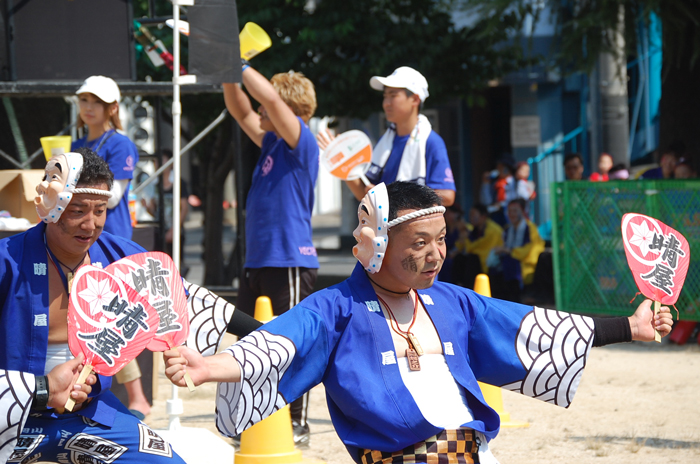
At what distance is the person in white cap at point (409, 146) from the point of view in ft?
17.0

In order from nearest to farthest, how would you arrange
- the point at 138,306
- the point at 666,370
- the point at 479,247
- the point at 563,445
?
the point at 138,306, the point at 563,445, the point at 666,370, the point at 479,247

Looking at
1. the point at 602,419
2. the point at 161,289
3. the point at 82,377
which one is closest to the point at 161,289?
the point at 161,289

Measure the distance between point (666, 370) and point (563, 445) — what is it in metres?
2.44

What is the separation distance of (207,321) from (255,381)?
64 centimetres

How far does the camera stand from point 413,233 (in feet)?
9.10

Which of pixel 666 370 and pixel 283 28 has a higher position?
pixel 283 28

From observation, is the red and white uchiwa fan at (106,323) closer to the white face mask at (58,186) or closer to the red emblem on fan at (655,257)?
the white face mask at (58,186)

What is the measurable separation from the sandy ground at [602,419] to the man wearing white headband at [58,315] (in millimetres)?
2007

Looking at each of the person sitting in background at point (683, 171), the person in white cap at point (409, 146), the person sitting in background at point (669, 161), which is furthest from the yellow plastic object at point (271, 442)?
the person sitting in background at point (669, 161)

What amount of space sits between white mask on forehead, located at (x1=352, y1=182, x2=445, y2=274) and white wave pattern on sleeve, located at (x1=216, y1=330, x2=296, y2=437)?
0.37 metres

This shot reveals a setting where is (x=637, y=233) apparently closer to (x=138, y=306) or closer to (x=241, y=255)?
(x=138, y=306)

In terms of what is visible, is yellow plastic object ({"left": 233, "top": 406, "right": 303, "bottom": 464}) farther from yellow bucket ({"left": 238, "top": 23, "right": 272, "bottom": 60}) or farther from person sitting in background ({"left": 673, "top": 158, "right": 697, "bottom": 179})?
person sitting in background ({"left": 673, "top": 158, "right": 697, "bottom": 179})

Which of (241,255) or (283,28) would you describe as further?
(283,28)

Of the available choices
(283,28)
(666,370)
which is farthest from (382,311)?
(283,28)
